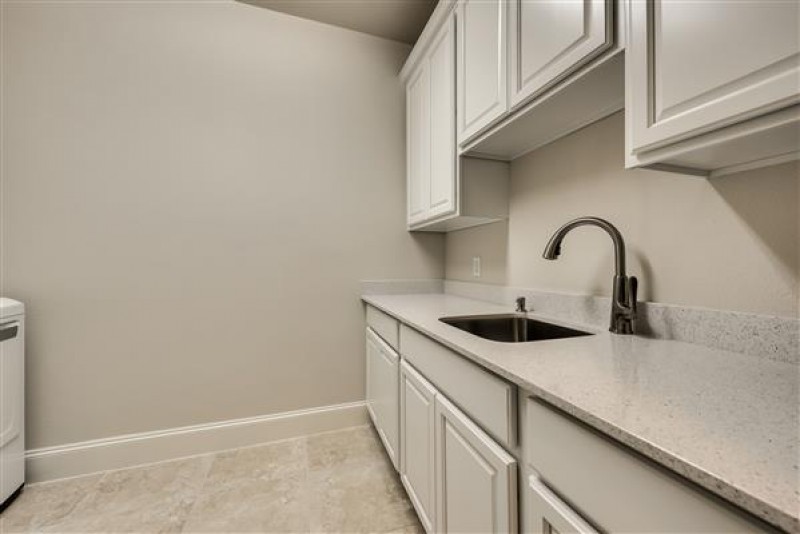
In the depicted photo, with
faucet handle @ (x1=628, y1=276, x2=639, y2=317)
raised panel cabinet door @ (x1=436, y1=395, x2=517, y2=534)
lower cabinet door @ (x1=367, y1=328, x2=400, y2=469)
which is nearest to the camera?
raised panel cabinet door @ (x1=436, y1=395, x2=517, y2=534)

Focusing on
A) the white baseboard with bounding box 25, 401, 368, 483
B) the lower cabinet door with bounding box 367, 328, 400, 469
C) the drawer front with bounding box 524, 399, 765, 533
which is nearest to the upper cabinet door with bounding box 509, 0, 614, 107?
the drawer front with bounding box 524, 399, 765, 533

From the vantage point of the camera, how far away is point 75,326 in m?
1.77

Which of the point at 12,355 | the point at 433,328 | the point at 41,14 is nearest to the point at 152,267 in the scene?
the point at 12,355

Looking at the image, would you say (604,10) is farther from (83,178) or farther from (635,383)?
(83,178)

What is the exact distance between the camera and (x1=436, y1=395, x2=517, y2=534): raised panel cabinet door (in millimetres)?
753

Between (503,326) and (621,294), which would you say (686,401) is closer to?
(621,294)

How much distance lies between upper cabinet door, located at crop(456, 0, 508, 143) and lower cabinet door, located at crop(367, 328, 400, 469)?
110 centimetres

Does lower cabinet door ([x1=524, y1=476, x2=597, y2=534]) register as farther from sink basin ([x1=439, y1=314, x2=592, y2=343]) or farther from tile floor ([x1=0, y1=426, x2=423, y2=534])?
tile floor ([x1=0, y1=426, x2=423, y2=534])

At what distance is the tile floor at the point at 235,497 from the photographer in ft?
4.64

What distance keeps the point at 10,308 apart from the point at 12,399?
0.43 meters

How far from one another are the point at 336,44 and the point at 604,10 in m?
1.88

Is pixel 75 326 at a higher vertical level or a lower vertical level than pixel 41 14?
lower

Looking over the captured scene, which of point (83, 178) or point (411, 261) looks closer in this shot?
point (83, 178)

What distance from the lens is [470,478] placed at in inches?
35.3
